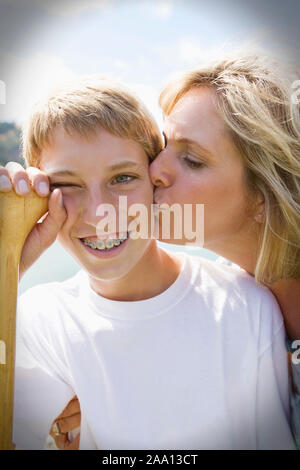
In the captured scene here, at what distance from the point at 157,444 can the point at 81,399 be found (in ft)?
0.79

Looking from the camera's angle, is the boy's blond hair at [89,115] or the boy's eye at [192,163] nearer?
the boy's blond hair at [89,115]

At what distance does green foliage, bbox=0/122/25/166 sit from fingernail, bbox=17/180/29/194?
482 millimetres

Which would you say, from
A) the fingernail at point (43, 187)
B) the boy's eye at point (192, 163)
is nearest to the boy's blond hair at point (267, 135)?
the boy's eye at point (192, 163)

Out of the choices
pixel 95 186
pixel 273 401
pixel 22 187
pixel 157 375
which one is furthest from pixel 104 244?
pixel 273 401

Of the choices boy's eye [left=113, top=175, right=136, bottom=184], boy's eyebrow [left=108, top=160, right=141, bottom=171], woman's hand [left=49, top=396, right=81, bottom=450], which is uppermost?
boy's eyebrow [left=108, top=160, right=141, bottom=171]

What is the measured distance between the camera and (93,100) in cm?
119

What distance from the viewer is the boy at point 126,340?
115 cm

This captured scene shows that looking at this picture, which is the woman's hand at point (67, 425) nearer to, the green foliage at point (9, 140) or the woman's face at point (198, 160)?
the woman's face at point (198, 160)

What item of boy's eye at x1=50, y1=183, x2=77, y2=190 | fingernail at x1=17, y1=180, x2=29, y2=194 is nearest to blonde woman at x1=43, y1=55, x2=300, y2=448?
boy's eye at x1=50, y1=183, x2=77, y2=190

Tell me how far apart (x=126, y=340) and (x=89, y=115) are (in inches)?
24.4

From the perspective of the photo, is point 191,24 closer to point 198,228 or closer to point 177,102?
point 177,102

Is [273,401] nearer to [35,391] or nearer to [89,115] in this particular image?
[35,391]

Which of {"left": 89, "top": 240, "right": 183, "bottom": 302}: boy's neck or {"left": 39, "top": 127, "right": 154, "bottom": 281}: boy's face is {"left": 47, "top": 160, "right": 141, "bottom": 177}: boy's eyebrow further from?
{"left": 89, "top": 240, "right": 183, "bottom": 302}: boy's neck

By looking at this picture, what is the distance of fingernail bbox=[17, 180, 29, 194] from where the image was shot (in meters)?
1.01
